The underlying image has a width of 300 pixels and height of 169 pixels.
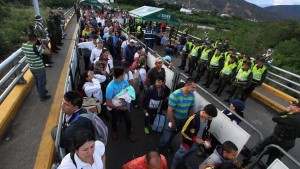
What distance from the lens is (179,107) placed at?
458 cm

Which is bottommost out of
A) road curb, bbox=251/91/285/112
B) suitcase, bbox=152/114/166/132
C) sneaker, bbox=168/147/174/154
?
road curb, bbox=251/91/285/112

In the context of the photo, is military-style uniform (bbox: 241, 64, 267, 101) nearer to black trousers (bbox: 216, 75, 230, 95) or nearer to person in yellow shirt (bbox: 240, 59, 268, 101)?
person in yellow shirt (bbox: 240, 59, 268, 101)

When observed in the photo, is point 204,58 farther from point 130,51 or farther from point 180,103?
point 180,103

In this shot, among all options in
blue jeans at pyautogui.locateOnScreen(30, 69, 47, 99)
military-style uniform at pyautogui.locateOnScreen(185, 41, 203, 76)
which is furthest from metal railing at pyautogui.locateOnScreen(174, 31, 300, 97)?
blue jeans at pyautogui.locateOnScreen(30, 69, 47, 99)

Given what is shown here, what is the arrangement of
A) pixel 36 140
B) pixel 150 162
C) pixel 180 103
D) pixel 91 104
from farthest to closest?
pixel 180 103 → pixel 91 104 → pixel 36 140 → pixel 150 162

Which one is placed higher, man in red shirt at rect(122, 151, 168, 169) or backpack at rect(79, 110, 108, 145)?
backpack at rect(79, 110, 108, 145)

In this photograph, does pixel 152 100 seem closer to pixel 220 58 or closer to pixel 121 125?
pixel 121 125

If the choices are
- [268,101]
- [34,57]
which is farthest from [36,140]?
[268,101]

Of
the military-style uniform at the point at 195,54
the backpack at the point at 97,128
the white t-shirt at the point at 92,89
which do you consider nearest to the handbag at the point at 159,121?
the white t-shirt at the point at 92,89

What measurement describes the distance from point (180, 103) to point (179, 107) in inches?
4.1

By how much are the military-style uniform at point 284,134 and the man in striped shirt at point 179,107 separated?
164 centimetres

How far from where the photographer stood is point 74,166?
245 centimetres

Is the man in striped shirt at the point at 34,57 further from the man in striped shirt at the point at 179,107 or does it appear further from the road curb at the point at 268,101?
the road curb at the point at 268,101

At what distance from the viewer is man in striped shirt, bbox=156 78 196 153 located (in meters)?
4.43
